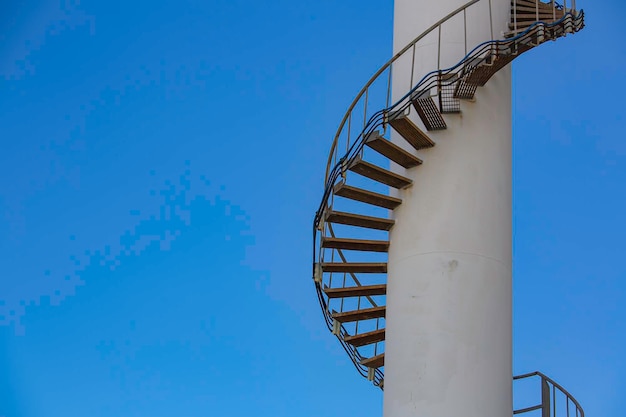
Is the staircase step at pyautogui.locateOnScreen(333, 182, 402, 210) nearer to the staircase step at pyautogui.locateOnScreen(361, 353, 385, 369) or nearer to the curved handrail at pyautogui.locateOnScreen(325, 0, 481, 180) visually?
the curved handrail at pyautogui.locateOnScreen(325, 0, 481, 180)

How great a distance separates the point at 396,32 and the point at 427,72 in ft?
4.66

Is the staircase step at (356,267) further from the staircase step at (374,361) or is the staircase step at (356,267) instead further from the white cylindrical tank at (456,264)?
the staircase step at (374,361)

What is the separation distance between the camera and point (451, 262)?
14328 mm

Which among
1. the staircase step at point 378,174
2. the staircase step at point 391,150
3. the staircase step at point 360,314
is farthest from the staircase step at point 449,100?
the staircase step at point 360,314

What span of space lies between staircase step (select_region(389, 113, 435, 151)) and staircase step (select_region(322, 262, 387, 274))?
2110 mm

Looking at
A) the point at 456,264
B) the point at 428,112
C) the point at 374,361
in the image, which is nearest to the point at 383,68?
the point at 428,112

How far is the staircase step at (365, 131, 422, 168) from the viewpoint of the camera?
1446 centimetres

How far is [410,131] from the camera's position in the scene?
1462 centimetres

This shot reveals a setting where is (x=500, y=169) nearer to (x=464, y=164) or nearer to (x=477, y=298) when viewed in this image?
(x=464, y=164)

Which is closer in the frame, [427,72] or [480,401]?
[480,401]

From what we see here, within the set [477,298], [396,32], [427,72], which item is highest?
[396,32]

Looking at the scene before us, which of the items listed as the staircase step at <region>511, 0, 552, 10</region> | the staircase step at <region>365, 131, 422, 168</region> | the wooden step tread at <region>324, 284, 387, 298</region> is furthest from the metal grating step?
the wooden step tread at <region>324, 284, 387, 298</region>

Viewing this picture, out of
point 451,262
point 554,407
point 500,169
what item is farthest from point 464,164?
point 554,407

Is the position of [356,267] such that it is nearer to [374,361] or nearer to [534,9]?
[374,361]
